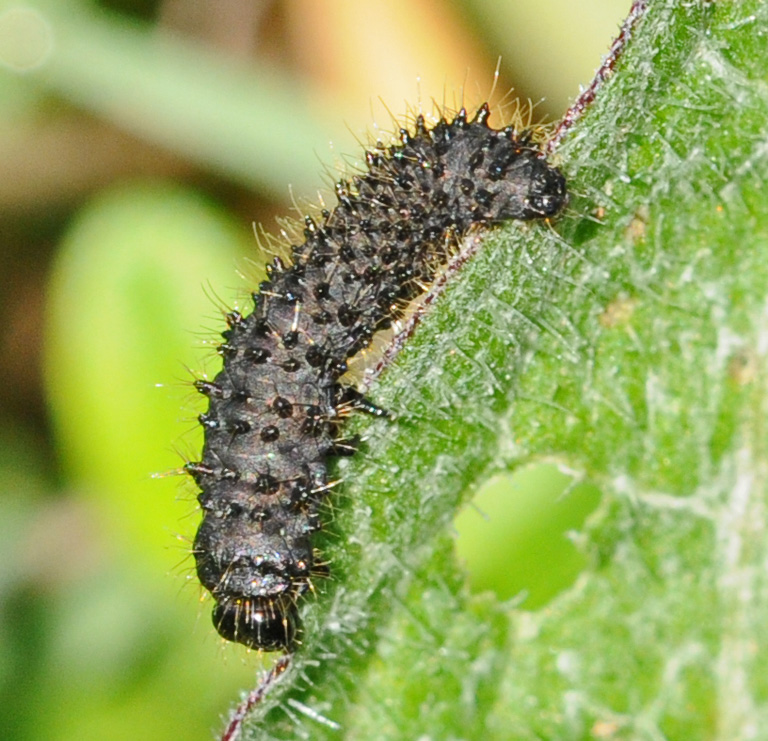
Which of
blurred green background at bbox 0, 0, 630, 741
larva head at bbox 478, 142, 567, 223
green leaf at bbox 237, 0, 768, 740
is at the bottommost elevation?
green leaf at bbox 237, 0, 768, 740

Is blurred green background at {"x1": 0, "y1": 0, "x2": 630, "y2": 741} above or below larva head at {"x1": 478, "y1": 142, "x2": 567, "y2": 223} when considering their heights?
above

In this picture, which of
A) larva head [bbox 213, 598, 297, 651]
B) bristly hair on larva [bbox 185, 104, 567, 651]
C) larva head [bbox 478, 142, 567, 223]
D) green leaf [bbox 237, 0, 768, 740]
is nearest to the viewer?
green leaf [bbox 237, 0, 768, 740]

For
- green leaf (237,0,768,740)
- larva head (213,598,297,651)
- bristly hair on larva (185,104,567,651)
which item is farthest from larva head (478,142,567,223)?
larva head (213,598,297,651)

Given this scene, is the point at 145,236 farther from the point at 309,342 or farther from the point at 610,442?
the point at 610,442

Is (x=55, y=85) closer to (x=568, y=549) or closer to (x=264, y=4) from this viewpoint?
(x=264, y=4)

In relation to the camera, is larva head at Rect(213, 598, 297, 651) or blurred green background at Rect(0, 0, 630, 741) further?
blurred green background at Rect(0, 0, 630, 741)

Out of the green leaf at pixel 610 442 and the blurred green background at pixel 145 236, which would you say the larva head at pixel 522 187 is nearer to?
the green leaf at pixel 610 442

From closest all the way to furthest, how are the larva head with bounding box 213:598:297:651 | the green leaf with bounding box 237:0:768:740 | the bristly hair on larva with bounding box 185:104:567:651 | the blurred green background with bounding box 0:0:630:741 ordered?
the green leaf with bounding box 237:0:768:740 < the larva head with bounding box 213:598:297:651 < the bristly hair on larva with bounding box 185:104:567:651 < the blurred green background with bounding box 0:0:630:741

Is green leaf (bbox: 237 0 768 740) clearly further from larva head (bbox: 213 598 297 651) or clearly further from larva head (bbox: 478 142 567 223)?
larva head (bbox: 213 598 297 651)
